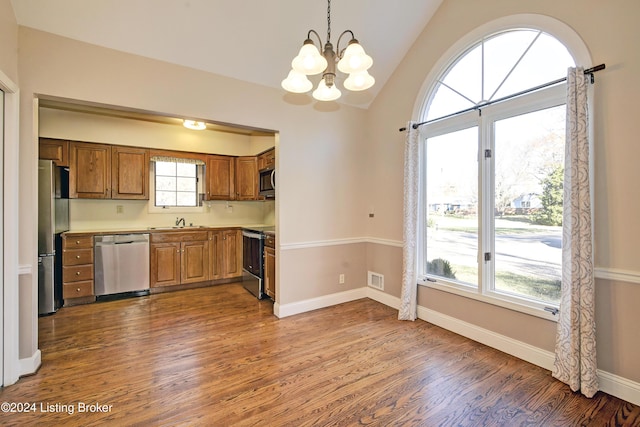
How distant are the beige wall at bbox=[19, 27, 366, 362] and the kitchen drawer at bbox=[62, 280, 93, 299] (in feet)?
6.30

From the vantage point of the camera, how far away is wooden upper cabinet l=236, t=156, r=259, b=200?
5.33m

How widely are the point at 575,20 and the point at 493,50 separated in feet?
2.13

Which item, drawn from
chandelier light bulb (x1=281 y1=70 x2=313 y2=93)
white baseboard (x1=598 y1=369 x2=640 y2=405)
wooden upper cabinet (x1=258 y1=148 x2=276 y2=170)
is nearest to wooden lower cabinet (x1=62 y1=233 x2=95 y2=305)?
wooden upper cabinet (x1=258 y1=148 x2=276 y2=170)

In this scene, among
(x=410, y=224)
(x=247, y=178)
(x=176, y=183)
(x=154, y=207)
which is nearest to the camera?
(x=410, y=224)

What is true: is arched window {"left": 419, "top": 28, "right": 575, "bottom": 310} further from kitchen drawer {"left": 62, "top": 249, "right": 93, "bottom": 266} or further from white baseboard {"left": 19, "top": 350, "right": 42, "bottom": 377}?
kitchen drawer {"left": 62, "top": 249, "right": 93, "bottom": 266}

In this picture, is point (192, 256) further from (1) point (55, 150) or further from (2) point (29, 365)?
(2) point (29, 365)

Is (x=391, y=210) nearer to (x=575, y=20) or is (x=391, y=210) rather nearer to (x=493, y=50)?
(x=493, y=50)

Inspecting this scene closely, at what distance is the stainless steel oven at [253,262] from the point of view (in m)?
4.10

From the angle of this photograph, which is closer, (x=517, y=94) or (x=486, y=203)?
(x=517, y=94)

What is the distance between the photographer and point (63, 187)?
4.04 m

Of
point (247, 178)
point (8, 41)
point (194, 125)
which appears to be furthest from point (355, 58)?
point (247, 178)

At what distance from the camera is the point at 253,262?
433 cm

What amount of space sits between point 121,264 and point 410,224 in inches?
165

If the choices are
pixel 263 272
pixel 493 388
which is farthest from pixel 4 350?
pixel 493 388
